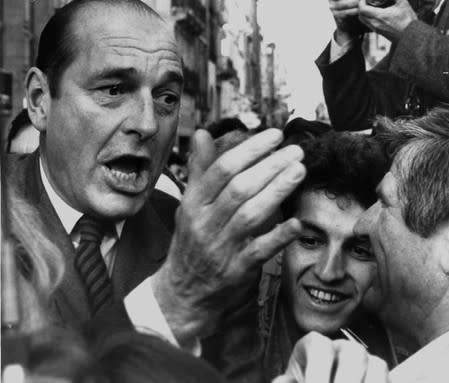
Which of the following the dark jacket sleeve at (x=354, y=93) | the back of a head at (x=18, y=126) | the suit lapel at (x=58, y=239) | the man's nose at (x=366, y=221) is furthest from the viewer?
the back of a head at (x=18, y=126)

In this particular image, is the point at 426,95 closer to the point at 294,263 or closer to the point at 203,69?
the point at 294,263

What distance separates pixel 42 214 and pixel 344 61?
121 centimetres

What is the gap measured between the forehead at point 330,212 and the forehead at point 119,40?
71 cm

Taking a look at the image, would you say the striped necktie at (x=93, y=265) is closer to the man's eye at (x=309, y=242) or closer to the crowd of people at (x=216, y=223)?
the crowd of people at (x=216, y=223)

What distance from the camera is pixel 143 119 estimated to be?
2221 millimetres

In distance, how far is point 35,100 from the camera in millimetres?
2420

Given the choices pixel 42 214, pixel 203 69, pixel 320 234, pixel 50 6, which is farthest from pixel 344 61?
pixel 203 69

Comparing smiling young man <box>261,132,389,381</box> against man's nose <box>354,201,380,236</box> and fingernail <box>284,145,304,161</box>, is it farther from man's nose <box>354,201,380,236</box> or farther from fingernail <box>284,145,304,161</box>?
fingernail <box>284,145,304,161</box>

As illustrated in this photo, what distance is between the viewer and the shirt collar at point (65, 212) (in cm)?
231

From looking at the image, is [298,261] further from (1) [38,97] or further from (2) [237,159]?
(2) [237,159]

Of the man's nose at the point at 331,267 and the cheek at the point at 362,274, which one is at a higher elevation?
the man's nose at the point at 331,267

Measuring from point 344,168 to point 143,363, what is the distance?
175 centimetres

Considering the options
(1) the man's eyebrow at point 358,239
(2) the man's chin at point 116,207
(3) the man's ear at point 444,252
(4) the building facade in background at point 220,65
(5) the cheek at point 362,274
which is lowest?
(4) the building facade in background at point 220,65

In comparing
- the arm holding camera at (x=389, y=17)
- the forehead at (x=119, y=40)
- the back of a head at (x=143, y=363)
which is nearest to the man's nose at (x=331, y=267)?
the arm holding camera at (x=389, y=17)
